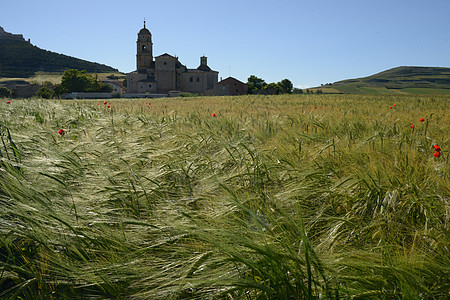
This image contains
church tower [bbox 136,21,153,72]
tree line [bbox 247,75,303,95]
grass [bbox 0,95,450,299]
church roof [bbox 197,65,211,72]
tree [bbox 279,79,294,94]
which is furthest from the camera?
tree [bbox 279,79,294,94]

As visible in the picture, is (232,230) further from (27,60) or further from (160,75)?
(27,60)

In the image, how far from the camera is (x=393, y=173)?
5.55ft

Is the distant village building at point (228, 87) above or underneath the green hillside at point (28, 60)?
underneath

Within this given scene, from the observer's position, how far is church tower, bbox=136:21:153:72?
A: 5388 cm

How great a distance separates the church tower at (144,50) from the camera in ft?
177

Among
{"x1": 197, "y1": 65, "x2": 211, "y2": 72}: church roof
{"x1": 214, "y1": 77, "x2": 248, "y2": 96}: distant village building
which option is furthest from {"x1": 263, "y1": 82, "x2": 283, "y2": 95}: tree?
{"x1": 197, "y1": 65, "x2": 211, "y2": 72}: church roof

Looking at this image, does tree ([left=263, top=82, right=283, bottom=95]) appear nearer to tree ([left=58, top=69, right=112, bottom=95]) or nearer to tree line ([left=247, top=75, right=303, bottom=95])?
tree line ([left=247, top=75, right=303, bottom=95])

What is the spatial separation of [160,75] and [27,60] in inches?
2336

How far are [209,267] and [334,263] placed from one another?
45cm

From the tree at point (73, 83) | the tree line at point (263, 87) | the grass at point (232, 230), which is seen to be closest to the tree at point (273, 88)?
the tree line at point (263, 87)

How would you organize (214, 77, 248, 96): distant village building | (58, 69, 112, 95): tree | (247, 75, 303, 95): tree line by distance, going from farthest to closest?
(247, 75, 303, 95): tree line → (214, 77, 248, 96): distant village building → (58, 69, 112, 95): tree

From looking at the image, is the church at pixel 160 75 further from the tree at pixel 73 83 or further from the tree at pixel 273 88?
Answer: the tree at pixel 273 88

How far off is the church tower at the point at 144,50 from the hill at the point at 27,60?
41056 millimetres

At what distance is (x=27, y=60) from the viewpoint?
3477 inches
